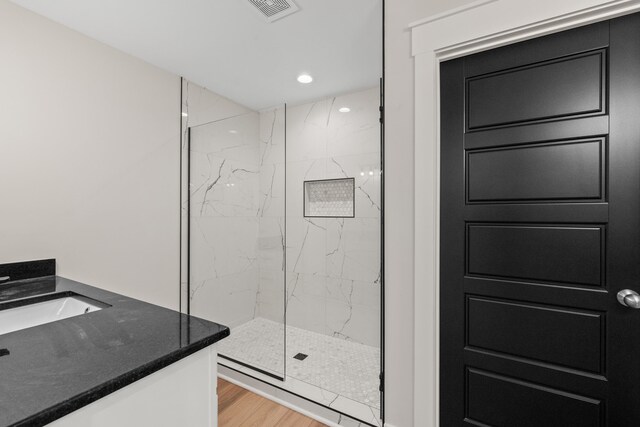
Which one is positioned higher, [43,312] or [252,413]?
[43,312]

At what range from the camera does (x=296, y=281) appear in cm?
317

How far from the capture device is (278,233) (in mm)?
2551

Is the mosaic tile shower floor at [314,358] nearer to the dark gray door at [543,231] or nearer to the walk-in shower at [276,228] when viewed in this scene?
the walk-in shower at [276,228]

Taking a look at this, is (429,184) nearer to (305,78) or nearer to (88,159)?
(305,78)

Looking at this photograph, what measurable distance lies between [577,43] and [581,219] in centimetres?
71

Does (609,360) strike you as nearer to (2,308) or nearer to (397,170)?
(397,170)

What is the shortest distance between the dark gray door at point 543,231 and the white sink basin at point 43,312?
164 cm

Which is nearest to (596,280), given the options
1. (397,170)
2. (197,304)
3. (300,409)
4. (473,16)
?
(397,170)

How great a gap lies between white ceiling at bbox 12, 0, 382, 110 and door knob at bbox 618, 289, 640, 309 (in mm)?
1815

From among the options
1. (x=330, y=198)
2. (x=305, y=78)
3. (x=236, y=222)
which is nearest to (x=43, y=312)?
(x=236, y=222)

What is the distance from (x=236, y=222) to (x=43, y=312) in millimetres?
1571

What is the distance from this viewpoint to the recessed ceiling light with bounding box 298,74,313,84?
8.49ft

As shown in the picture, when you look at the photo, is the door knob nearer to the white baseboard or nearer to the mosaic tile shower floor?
the mosaic tile shower floor

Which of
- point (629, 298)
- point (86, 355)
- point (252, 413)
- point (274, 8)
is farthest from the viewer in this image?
point (252, 413)
